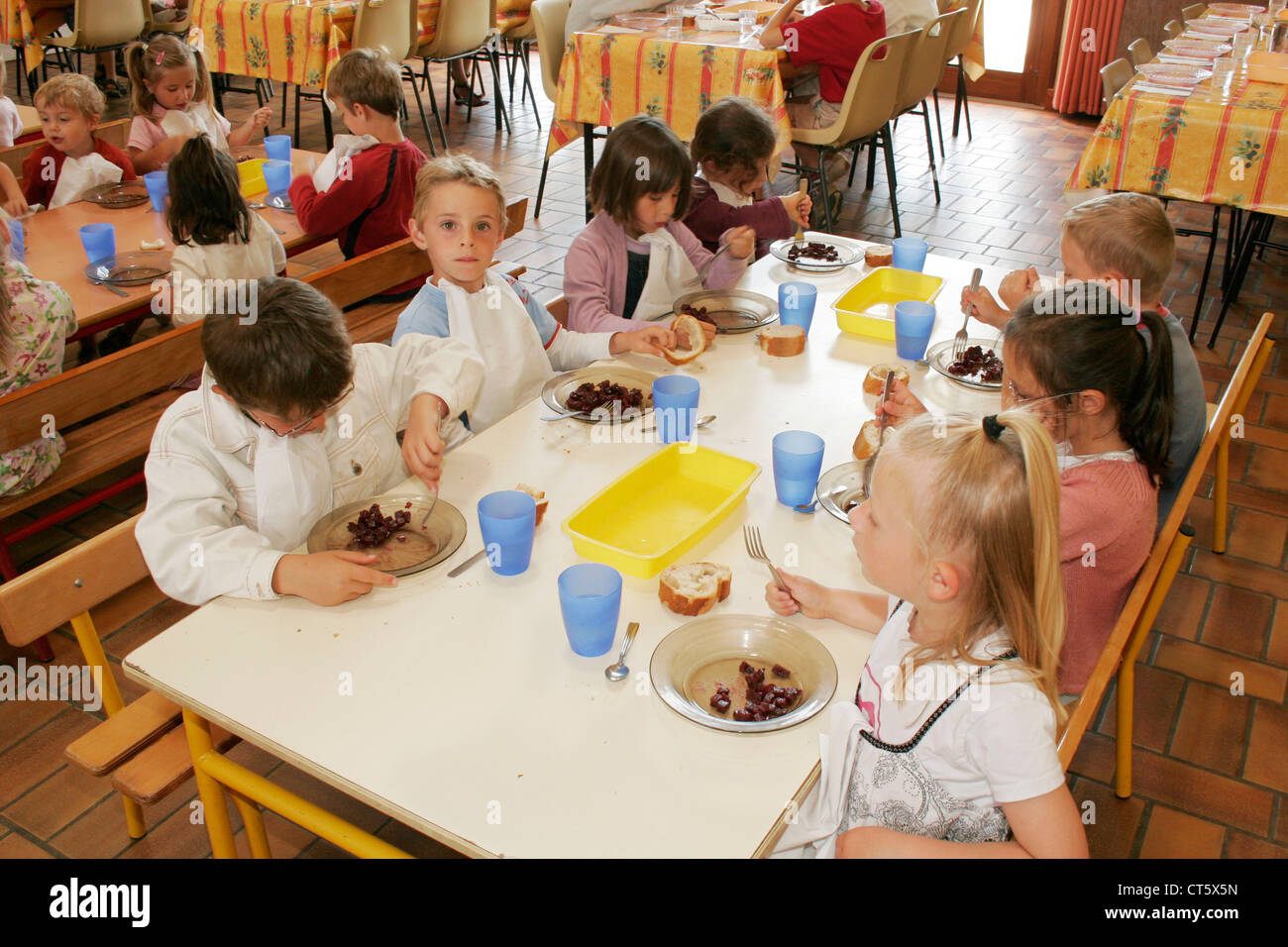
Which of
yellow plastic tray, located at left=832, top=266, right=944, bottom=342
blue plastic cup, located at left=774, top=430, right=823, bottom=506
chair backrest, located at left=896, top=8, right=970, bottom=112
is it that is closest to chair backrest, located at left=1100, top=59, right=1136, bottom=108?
chair backrest, located at left=896, top=8, right=970, bottom=112

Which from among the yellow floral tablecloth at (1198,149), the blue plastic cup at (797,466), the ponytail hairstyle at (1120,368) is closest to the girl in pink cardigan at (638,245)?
the blue plastic cup at (797,466)

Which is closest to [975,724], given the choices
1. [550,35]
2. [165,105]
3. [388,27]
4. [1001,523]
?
[1001,523]

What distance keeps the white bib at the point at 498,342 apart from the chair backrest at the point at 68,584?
948mm

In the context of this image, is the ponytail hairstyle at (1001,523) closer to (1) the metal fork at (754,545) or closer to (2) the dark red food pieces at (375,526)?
(1) the metal fork at (754,545)

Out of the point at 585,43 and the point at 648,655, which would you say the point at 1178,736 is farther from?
the point at 585,43

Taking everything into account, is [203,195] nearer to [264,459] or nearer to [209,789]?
[264,459]

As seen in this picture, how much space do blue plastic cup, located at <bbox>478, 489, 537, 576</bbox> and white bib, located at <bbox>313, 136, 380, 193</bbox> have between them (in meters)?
2.38

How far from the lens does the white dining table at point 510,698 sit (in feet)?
4.07

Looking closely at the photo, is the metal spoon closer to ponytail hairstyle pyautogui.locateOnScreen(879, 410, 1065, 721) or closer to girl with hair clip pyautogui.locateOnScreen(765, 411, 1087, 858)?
girl with hair clip pyautogui.locateOnScreen(765, 411, 1087, 858)

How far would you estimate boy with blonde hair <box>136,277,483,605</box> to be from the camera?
160 cm

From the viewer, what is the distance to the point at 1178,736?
2443mm

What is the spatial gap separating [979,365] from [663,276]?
100 centimetres
